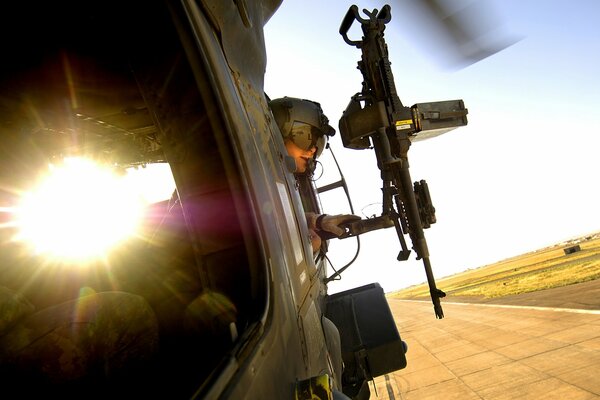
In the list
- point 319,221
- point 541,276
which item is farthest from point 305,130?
point 541,276

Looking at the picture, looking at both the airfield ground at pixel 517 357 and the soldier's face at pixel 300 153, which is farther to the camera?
the airfield ground at pixel 517 357

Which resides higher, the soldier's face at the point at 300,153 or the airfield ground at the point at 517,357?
the soldier's face at the point at 300,153

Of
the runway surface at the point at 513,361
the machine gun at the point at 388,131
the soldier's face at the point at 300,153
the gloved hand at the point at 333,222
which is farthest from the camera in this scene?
the runway surface at the point at 513,361

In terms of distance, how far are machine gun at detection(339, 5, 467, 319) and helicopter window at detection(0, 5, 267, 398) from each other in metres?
2.09

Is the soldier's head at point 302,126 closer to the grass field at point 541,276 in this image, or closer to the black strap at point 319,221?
the black strap at point 319,221

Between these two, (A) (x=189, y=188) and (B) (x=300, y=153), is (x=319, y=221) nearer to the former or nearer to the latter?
(B) (x=300, y=153)

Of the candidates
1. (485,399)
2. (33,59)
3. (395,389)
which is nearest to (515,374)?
(485,399)

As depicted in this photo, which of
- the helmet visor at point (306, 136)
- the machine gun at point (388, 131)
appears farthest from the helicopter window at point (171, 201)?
the machine gun at point (388, 131)

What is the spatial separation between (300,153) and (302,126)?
1.02ft

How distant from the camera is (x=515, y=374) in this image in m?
6.60

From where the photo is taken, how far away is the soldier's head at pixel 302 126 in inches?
139

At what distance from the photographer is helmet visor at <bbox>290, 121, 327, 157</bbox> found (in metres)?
3.59

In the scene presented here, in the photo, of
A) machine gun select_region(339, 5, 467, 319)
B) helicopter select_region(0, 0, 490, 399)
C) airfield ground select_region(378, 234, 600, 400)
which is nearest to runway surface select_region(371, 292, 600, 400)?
airfield ground select_region(378, 234, 600, 400)

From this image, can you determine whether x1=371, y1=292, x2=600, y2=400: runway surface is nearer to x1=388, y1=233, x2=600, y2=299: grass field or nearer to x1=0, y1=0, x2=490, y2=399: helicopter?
x1=0, y1=0, x2=490, y2=399: helicopter
